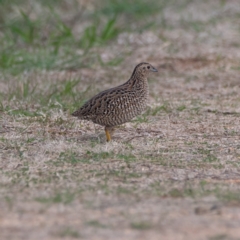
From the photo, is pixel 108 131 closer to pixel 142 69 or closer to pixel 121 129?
pixel 121 129

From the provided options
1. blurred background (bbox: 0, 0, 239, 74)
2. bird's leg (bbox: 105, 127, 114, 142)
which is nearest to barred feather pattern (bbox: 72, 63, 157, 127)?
bird's leg (bbox: 105, 127, 114, 142)

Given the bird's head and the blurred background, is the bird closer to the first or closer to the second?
the bird's head

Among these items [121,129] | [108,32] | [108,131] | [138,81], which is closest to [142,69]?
[138,81]

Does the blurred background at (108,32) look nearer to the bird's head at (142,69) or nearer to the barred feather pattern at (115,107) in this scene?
the bird's head at (142,69)

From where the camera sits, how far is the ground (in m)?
5.75

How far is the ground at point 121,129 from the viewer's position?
575 centimetres

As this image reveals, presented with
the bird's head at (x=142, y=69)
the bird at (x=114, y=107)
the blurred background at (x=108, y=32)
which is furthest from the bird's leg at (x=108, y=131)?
the blurred background at (x=108, y=32)

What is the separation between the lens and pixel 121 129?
31.1 feet

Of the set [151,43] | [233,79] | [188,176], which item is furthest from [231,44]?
[188,176]

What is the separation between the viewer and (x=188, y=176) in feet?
23.5

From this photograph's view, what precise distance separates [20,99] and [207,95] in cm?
274

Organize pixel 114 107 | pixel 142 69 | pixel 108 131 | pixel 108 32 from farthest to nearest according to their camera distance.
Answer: pixel 108 32 → pixel 142 69 → pixel 108 131 → pixel 114 107

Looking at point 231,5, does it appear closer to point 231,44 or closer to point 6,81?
point 231,44

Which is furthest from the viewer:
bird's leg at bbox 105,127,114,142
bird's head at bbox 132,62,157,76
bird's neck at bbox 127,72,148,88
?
bird's head at bbox 132,62,157,76
